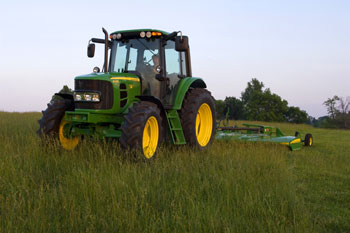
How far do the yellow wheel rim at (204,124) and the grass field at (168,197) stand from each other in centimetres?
181

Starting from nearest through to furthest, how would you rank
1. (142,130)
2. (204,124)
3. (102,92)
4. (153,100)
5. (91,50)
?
1. (142,130)
2. (102,92)
3. (153,100)
4. (91,50)
5. (204,124)

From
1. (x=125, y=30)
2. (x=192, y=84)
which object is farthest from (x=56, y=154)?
(x=192, y=84)

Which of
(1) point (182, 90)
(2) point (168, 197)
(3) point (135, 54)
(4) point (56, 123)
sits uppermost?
(3) point (135, 54)

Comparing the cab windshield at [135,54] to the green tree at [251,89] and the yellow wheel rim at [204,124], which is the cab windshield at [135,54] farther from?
the green tree at [251,89]

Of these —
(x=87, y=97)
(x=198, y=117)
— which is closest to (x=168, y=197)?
(x=87, y=97)

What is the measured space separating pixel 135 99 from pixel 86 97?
1.03 m

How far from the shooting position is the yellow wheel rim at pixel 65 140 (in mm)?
6742

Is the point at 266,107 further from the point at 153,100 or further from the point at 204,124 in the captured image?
the point at 153,100

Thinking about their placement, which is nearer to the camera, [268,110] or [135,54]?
[135,54]

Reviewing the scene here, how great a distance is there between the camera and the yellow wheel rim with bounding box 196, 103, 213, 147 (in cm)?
842

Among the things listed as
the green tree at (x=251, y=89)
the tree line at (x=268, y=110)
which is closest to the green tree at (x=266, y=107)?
the tree line at (x=268, y=110)

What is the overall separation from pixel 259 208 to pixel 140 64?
4.38 metres

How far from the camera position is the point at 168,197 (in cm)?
421

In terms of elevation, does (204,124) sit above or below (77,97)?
below
